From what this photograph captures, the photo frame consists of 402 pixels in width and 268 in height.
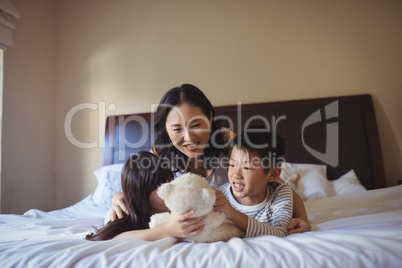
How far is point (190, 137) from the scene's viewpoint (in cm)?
146

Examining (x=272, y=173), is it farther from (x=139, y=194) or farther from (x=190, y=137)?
(x=139, y=194)

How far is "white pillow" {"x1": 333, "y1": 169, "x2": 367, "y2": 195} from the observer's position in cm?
229

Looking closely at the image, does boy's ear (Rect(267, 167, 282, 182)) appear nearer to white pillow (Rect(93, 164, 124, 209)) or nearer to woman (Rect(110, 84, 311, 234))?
woman (Rect(110, 84, 311, 234))

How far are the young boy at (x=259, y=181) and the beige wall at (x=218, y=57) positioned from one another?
1866mm

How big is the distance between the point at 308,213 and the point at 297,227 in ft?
1.98

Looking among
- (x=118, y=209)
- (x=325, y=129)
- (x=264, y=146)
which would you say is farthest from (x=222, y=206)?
(x=325, y=129)

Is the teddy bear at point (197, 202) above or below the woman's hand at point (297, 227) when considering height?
above

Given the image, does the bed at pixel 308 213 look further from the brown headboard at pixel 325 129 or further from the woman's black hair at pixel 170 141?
the woman's black hair at pixel 170 141

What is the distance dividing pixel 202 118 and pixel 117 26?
7.91ft

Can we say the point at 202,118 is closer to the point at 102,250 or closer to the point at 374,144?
the point at 102,250

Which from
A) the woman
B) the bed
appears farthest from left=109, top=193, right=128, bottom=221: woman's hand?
the bed

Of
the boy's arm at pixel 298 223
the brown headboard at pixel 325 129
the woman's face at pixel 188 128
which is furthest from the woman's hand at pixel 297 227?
the brown headboard at pixel 325 129

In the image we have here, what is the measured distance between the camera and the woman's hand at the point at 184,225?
2.88ft

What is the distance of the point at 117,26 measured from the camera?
337 cm
